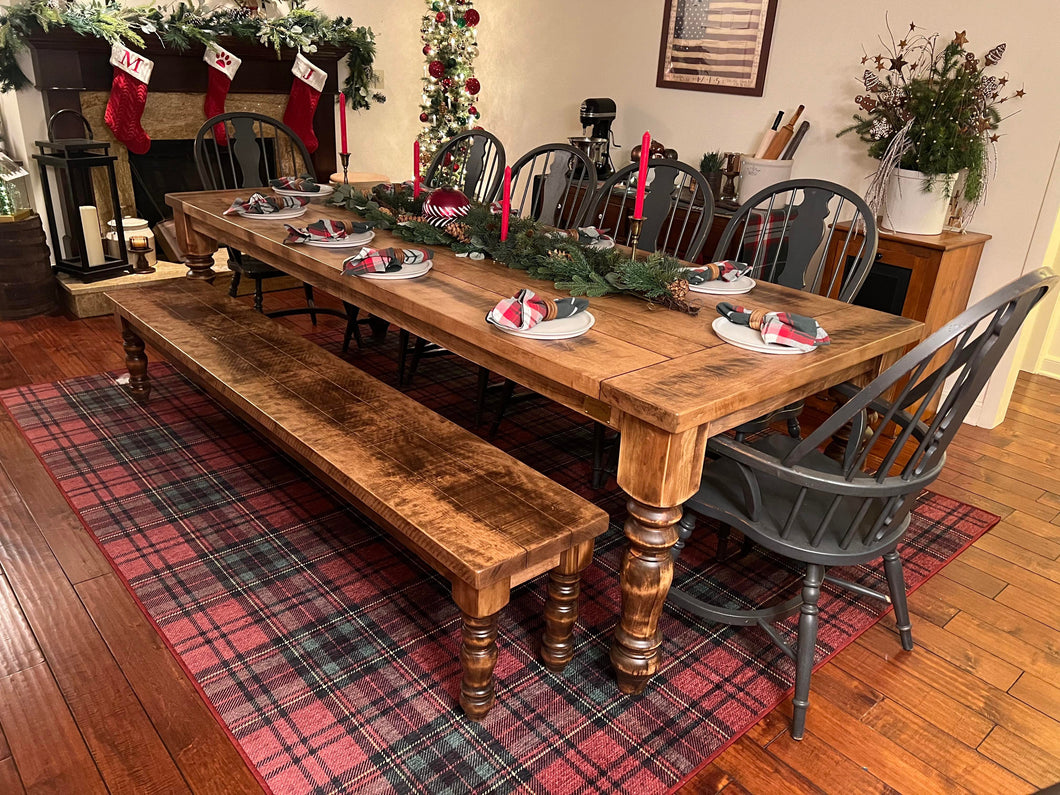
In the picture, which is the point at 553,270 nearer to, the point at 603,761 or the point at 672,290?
the point at 672,290

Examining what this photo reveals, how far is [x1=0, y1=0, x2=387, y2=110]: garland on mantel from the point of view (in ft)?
12.1

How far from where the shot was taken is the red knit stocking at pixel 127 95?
13.1 ft

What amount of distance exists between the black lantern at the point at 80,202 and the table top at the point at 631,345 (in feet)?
6.39

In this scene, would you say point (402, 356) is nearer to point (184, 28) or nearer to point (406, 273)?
point (406, 273)

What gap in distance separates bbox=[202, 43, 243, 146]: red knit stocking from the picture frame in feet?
7.80

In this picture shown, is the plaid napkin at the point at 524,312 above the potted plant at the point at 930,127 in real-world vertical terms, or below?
below

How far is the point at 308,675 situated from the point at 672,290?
4.12 feet

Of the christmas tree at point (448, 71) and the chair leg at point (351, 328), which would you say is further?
the christmas tree at point (448, 71)

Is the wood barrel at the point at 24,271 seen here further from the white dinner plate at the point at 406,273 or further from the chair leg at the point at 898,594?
the chair leg at the point at 898,594

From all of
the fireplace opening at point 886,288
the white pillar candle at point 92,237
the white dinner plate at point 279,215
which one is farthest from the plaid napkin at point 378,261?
the white pillar candle at point 92,237

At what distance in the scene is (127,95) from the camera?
4.11 m

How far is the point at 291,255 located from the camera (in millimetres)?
2391

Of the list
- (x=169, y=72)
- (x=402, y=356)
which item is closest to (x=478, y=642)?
(x=402, y=356)

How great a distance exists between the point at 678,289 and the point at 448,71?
3649 mm
